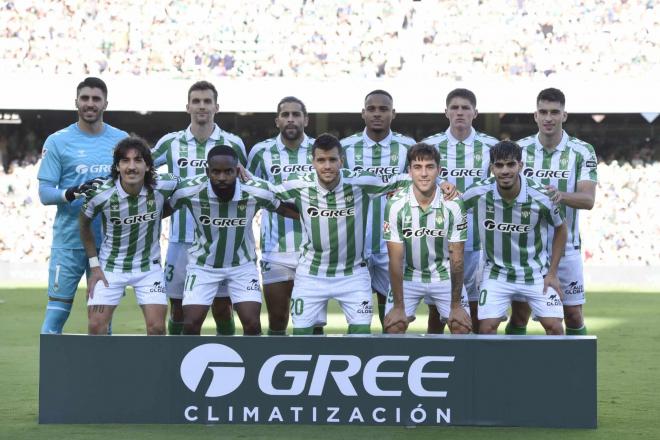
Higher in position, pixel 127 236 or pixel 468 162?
pixel 468 162

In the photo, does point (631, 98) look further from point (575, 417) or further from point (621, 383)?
point (575, 417)

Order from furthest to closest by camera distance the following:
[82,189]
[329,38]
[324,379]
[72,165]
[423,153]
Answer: [329,38] < [72,165] < [82,189] < [423,153] < [324,379]

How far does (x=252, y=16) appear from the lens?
21.4 metres

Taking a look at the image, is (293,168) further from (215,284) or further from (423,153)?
(423,153)

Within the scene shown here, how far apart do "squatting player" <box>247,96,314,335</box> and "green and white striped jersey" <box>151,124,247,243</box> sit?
0.20 m

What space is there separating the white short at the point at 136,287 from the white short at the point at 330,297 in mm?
870

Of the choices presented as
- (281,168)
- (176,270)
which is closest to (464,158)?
(281,168)

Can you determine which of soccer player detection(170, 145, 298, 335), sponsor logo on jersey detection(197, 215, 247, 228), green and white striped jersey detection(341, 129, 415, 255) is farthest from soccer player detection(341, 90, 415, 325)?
sponsor logo on jersey detection(197, 215, 247, 228)

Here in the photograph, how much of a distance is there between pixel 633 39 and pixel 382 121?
14628 mm

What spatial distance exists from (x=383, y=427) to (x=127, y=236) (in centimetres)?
215

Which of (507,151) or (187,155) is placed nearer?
(507,151)

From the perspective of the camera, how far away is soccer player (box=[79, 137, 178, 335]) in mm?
7129

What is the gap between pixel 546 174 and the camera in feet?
26.5

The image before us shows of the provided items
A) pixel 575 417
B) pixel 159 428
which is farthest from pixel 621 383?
pixel 159 428
